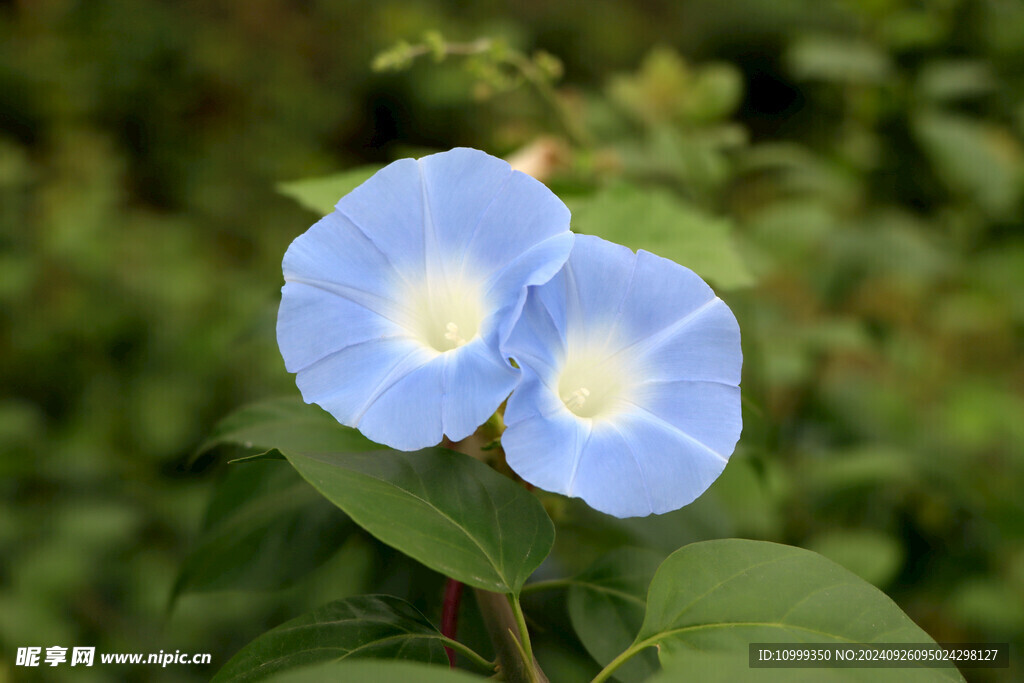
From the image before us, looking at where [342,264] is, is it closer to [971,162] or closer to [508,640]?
[508,640]

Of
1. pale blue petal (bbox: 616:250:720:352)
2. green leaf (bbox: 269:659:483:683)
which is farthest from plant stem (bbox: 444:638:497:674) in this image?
pale blue petal (bbox: 616:250:720:352)

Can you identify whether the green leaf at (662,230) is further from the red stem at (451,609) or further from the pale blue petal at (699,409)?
the red stem at (451,609)

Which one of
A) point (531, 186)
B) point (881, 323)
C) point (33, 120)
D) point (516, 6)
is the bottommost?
point (531, 186)

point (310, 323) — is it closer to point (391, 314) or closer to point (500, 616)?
point (391, 314)

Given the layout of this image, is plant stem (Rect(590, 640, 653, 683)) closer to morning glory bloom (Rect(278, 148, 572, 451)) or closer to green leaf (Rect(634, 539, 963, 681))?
green leaf (Rect(634, 539, 963, 681))

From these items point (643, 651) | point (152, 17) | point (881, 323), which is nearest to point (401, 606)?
point (643, 651)

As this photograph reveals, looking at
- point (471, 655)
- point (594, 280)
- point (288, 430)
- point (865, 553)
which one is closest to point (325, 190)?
point (288, 430)
